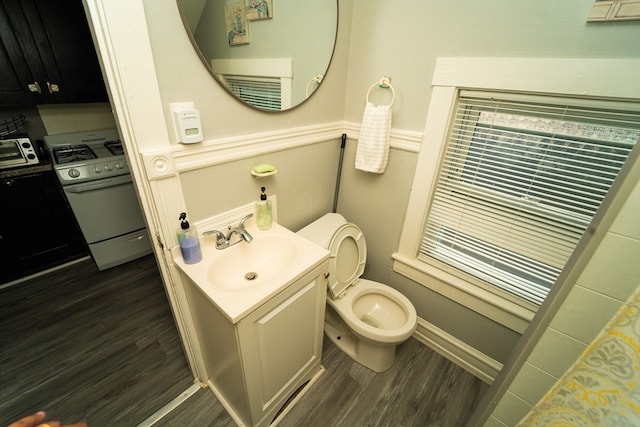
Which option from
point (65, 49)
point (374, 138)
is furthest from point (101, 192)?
point (374, 138)

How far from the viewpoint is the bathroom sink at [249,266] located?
868 mm

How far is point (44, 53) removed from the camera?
172 cm

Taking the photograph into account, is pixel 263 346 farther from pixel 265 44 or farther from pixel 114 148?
pixel 114 148

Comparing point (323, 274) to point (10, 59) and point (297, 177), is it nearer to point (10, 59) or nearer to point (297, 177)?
point (297, 177)

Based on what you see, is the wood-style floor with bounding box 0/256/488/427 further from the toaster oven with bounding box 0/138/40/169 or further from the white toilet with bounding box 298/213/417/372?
the toaster oven with bounding box 0/138/40/169

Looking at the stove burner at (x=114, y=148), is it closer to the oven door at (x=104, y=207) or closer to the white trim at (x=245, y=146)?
the oven door at (x=104, y=207)

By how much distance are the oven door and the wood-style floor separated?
20.2 inches

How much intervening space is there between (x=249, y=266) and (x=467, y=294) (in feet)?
3.83

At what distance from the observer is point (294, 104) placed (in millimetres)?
1270

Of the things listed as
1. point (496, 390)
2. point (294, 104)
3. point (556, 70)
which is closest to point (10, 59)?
point (294, 104)

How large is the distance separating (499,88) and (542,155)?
342 millimetres

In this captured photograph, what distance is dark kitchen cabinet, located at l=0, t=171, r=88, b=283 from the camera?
178 centimetres

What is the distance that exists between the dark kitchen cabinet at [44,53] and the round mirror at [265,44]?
166 cm

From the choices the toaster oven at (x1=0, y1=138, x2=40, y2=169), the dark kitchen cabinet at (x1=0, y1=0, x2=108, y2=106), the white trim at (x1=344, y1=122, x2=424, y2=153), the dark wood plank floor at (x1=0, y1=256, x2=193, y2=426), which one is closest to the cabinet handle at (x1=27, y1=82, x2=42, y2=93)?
the dark kitchen cabinet at (x1=0, y1=0, x2=108, y2=106)
